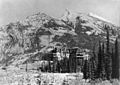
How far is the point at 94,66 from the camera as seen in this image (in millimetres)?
125000

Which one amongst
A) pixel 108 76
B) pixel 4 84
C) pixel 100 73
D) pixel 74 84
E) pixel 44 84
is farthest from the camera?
pixel 108 76

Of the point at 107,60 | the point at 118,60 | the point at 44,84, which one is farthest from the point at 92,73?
the point at 44,84

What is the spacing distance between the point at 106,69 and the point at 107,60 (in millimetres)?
6052

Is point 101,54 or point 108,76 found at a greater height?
A: point 101,54

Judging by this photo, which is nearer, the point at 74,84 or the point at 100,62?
the point at 74,84

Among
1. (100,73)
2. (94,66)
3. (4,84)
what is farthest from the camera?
(94,66)

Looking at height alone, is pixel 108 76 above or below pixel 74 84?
below

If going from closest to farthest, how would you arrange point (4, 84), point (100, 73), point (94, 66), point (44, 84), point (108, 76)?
point (44, 84), point (4, 84), point (100, 73), point (108, 76), point (94, 66)

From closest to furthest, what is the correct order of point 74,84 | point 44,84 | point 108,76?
point 74,84 → point 44,84 → point 108,76

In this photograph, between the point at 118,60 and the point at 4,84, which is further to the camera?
the point at 118,60

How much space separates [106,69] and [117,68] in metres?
8.26

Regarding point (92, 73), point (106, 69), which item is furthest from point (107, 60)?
point (92, 73)

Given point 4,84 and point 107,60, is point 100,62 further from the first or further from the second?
point 4,84

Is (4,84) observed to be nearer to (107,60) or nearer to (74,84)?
(74,84)
